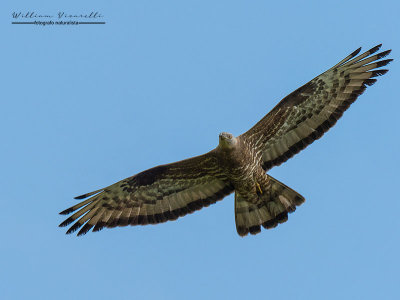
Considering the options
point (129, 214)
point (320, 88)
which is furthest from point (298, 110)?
point (129, 214)

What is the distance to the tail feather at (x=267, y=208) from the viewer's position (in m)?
19.8

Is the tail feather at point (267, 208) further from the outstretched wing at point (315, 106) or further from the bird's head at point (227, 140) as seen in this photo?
the bird's head at point (227, 140)

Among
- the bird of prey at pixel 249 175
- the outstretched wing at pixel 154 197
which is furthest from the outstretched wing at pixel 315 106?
the outstretched wing at pixel 154 197

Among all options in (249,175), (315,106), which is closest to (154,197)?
(249,175)

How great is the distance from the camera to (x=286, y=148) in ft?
65.4

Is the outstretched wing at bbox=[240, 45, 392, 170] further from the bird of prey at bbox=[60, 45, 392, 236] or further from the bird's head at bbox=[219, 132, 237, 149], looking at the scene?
the bird's head at bbox=[219, 132, 237, 149]

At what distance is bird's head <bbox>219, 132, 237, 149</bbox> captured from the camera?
745 inches

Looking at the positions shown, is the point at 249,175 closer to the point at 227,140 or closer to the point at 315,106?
the point at 227,140

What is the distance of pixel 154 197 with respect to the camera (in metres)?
20.3

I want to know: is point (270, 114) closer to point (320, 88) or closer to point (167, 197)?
point (320, 88)

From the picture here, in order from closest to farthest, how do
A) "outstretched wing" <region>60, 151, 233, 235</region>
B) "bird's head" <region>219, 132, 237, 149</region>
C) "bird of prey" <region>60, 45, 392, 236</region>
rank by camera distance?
"bird's head" <region>219, 132, 237, 149</region> → "bird of prey" <region>60, 45, 392, 236</region> → "outstretched wing" <region>60, 151, 233, 235</region>

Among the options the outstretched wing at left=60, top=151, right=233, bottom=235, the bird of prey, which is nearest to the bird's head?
the bird of prey

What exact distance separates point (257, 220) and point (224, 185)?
93 centimetres

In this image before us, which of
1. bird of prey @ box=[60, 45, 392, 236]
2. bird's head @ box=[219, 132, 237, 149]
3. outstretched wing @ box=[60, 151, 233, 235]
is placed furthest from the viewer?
outstretched wing @ box=[60, 151, 233, 235]
